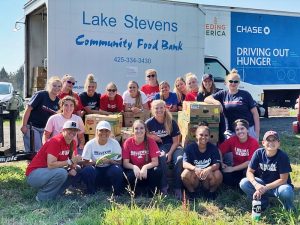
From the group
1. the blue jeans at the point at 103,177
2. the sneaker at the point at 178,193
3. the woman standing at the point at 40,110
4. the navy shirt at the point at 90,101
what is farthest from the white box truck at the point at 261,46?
the blue jeans at the point at 103,177

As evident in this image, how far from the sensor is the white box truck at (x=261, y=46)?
12.6 m

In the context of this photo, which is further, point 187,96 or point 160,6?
point 160,6

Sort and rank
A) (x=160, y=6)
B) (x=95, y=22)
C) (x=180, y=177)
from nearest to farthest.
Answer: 1. (x=180, y=177)
2. (x=95, y=22)
3. (x=160, y=6)

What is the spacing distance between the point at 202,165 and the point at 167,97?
5.82 ft

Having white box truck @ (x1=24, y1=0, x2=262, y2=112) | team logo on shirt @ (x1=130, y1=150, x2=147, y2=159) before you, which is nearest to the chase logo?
white box truck @ (x1=24, y1=0, x2=262, y2=112)

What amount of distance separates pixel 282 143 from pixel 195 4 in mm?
3928

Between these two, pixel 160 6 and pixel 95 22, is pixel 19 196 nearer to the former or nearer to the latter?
pixel 95 22

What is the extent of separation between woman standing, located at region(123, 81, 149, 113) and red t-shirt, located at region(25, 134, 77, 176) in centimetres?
192

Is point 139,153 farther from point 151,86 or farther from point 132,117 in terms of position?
point 151,86

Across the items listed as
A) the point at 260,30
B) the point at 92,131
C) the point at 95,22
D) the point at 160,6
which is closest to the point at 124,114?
the point at 92,131

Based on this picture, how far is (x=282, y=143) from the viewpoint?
954cm

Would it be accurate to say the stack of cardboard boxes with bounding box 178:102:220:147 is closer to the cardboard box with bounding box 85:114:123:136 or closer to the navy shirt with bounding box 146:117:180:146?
the navy shirt with bounding box 146:117:180:146

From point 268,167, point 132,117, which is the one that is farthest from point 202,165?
point 132,117

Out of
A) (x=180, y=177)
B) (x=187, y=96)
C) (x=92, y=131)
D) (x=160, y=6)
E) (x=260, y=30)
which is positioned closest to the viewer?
(x=180, y=177)
